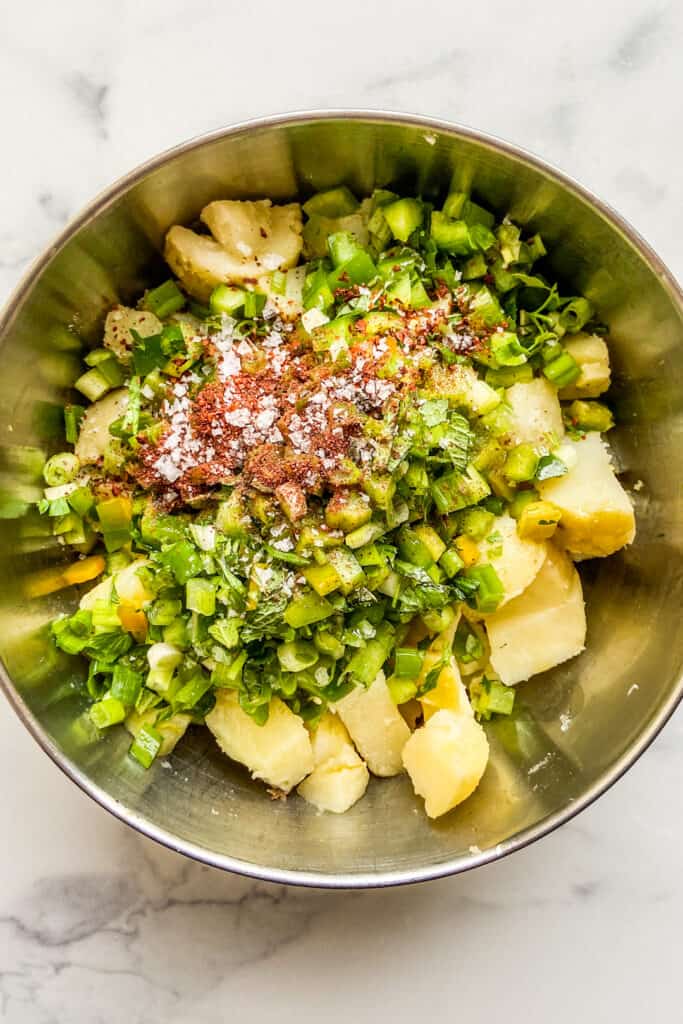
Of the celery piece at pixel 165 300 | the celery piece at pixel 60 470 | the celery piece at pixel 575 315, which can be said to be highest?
the celery piece at pixel 165 300

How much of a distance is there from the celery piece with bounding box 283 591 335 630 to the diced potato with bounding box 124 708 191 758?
1.27 ft

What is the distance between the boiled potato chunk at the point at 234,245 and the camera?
5.86 ft

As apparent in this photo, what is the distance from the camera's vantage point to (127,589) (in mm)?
1737

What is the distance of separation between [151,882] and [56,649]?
1.94 feet

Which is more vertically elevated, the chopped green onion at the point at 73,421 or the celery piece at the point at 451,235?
the celery piece at the point at 451,235

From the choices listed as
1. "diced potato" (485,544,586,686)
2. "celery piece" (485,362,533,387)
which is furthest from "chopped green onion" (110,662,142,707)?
"celery piece" (485,362,533,387)

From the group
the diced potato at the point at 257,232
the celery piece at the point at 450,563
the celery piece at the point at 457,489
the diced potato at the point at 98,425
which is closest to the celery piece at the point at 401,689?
the celery piece at the point at 450,563

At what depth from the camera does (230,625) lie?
1.62 meters

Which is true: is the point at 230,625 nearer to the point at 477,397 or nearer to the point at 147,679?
the point at 147,679

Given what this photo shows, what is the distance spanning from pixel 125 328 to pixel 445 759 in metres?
1.12

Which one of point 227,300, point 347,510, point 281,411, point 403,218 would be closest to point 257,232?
point 227,300

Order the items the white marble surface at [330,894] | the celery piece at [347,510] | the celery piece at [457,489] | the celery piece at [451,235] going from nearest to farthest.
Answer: the celery piece at [347,510] → the celery piece at [457,489] → the celery piece at [451,235] → the white marble surface at [330,894]

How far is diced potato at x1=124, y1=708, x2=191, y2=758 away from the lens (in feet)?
5.92

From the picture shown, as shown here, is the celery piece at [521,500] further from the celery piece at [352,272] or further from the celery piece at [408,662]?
the celery piece at [352,272]
